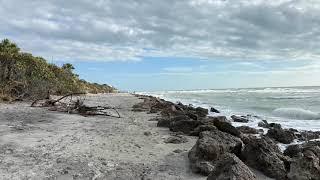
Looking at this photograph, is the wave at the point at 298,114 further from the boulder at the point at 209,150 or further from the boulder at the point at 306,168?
the boulder at the point at 306,168

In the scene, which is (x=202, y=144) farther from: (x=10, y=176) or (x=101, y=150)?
(x=10, y=176)

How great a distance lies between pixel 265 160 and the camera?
26.7 ft

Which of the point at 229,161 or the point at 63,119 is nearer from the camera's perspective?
the point at 229,161

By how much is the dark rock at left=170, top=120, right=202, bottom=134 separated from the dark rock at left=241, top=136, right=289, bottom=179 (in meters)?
4.09

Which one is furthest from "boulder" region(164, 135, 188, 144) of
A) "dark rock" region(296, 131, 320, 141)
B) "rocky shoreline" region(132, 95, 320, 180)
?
"dark rock" region(296, 131, 320, 141)

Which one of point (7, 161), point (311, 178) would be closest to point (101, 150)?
point (7, 161)

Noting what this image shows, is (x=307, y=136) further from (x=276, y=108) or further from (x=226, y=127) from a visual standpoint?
(x=276, y=108)

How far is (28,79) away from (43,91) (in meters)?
1.43

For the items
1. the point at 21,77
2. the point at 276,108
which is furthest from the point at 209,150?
the point at 276,108

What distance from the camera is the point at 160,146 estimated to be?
33.8 feet

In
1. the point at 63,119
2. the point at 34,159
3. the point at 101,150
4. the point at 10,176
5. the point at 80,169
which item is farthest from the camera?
the point at 63,119

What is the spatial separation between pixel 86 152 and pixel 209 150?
9.07 ft

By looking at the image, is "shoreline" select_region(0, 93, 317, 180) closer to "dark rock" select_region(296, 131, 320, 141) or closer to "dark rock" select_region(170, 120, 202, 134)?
"dark rock" select_region(170, 120, 202, 134)

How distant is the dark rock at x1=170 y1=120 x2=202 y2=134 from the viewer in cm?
1285
